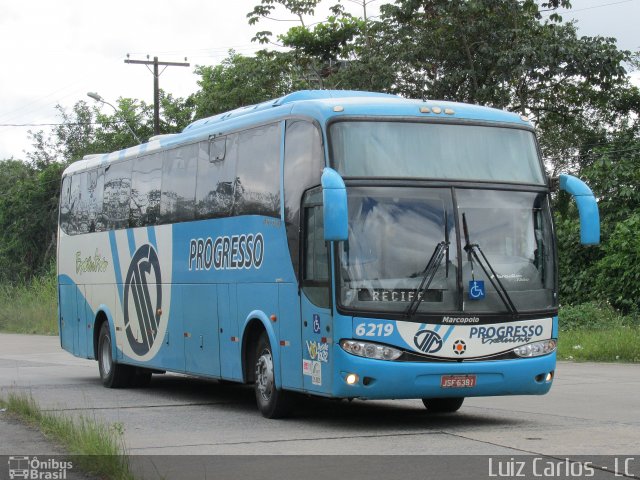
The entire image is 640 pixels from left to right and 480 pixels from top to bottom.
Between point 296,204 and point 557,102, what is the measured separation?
22257 millimetres

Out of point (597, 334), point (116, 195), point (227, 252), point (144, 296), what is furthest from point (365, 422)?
point (597, 334)

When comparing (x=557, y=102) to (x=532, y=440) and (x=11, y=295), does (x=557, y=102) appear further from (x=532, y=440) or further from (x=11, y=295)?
(x=11, y=295)

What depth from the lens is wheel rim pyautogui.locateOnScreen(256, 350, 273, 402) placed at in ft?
43.9

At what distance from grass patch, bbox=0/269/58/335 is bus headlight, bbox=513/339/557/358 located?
34676 mm

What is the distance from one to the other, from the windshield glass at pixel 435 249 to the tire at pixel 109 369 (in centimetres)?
841

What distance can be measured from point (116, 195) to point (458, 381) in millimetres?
8985

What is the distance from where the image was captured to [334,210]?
36.5 feet

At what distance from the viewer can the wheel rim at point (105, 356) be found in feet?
63.9

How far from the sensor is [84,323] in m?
20.6

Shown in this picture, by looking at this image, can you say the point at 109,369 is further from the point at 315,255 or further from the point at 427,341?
the point at 427,341

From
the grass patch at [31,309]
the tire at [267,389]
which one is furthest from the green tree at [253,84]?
the tire at [267,389]

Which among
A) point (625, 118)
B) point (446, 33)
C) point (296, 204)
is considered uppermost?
point (446, 33)

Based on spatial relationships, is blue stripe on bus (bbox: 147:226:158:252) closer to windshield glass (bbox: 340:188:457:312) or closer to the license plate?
windshield glass (bbox: 340:188:457:312)

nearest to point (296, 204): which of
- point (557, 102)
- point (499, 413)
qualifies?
point (499, 413)
